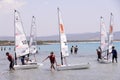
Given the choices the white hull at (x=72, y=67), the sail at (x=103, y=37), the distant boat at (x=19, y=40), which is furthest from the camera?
the sail at (x=103, y=37)

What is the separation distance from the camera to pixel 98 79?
2278cm

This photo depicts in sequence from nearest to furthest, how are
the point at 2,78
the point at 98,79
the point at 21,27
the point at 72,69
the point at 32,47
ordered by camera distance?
the point at 98,79, the point at 2,78, the point at 72,69, the point at 21,27, the point at 32,47

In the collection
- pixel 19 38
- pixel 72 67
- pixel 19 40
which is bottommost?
pixel 72 67

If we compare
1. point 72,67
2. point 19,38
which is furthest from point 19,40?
point 72,67

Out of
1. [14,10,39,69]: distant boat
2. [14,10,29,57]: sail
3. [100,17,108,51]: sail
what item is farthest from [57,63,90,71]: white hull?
[100,17,108,51]: sail

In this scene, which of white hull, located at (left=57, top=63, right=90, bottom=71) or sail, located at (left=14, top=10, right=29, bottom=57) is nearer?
white hull, located at (left=57, top=63, right=90, bottom=71)

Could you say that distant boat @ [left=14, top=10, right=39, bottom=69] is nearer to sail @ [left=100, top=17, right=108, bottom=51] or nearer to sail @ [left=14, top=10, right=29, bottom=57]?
sail @ [left=14, top=10, right=29, bottom=57]

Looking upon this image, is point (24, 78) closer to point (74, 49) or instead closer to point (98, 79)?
point (98, 79)

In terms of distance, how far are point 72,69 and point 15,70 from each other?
15.4 ft

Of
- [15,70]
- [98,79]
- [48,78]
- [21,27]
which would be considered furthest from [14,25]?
[98,79]

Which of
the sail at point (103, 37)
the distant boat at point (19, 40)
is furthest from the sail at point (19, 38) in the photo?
the sail at point (103, 37)

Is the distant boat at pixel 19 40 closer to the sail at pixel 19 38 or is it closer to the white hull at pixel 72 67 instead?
the sail at pixel 19 38

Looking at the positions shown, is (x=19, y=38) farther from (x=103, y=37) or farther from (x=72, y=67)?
(x=103, y=37)

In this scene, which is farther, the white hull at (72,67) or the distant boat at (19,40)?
the distant boat at (19,40)
